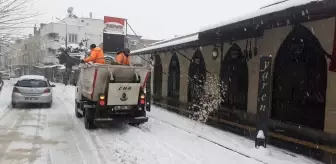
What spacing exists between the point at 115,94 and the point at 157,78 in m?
11.7

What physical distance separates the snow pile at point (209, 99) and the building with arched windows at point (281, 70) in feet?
0.14

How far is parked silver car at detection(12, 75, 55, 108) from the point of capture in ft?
48.8

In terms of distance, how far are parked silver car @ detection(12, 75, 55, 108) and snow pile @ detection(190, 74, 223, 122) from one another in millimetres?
7424

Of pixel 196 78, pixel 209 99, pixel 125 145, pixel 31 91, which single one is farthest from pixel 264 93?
pixel 31 91

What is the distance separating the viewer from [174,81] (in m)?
18.0

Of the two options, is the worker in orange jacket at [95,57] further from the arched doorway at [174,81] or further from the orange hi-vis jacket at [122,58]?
the arched doorway at [174,81]

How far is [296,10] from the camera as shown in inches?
266

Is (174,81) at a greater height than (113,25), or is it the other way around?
(113,25)

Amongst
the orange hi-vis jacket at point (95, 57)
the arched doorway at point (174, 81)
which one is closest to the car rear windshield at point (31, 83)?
the orange hi-vis jacket at point (95, 57)

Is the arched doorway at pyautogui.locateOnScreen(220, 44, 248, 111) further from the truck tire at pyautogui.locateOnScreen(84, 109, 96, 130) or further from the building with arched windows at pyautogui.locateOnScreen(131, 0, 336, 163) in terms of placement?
the truck tire at pyautogui.locateOnScreen(84, 109, 96, 130)

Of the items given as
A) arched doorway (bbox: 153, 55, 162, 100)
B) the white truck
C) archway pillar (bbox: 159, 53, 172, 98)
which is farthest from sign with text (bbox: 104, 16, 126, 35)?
the white truck

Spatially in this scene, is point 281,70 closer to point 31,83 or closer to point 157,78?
point 31,83

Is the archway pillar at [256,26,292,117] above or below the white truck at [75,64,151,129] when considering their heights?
above

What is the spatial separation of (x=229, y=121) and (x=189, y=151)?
469cm
